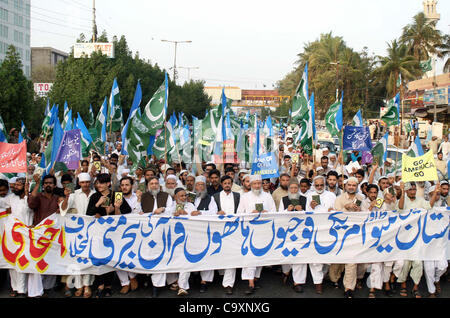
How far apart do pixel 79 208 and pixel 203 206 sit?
1.65 meters

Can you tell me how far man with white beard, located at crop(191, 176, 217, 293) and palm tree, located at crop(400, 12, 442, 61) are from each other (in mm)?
39733

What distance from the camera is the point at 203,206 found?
6.69m

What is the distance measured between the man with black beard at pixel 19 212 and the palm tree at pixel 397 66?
3706 centimetres

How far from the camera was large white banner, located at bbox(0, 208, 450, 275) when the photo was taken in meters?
6.06

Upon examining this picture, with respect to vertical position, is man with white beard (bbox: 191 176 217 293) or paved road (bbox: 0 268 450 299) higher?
man with white beard (bbox: 191 176 217 293)

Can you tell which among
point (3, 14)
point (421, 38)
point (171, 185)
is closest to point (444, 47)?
point (421, 38)

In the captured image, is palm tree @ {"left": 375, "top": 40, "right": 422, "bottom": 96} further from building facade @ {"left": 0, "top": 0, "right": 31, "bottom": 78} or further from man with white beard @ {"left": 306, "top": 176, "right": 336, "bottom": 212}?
building facade @ {"left": 0, "top": 0, "right": 31, "bottom": 78}

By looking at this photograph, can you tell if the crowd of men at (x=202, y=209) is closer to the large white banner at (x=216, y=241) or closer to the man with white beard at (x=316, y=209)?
the man with white beard at (x=316, y=209)

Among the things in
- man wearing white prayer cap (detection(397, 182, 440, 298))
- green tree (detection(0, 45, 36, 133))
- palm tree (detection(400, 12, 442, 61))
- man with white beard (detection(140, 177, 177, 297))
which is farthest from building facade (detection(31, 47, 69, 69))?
man wearing white prayer cap (detection(397, 182, 440, 298))

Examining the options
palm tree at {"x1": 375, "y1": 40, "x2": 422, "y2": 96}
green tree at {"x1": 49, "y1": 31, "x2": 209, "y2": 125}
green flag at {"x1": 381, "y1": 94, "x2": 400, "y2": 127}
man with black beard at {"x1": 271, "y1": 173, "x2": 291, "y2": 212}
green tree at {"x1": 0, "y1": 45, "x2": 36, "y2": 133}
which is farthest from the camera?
palm tree at {"x1": 375, "y1": 40, "x2": 422, "y2": 96}

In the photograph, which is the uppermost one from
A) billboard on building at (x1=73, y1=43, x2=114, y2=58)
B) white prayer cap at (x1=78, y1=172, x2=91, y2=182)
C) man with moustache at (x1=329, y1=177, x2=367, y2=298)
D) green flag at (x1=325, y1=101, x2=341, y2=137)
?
billboard on building at (x1=73, y1=43, x2=114, y2=58)

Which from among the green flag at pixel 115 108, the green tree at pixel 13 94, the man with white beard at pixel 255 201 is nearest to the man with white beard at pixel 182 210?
the man with white beard at pixel 255 201

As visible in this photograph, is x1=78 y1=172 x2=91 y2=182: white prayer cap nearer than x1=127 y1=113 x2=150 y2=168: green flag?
Yes

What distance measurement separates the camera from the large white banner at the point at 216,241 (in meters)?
6.06
